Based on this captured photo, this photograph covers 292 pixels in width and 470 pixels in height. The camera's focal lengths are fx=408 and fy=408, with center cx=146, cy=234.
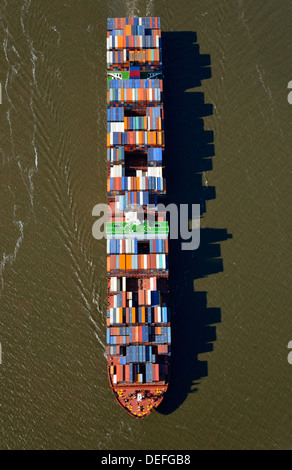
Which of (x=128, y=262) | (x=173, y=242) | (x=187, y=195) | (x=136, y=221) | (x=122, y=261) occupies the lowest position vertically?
(x=128, y=262)

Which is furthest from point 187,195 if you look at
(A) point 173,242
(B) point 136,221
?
(B) point 136,221

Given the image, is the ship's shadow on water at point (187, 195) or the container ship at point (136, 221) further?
the ship's shadow on water at point (187, 195)

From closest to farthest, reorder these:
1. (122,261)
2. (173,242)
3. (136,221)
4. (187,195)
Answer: (122,261), (136,221), (173,242), (187,195)

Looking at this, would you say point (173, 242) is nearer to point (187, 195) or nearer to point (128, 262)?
point (187, 195)

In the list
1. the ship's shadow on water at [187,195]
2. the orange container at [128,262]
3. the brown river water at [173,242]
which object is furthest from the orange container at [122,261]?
the ship's shadow on water at [187,195]

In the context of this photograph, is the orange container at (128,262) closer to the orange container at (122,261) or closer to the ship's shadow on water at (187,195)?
the orange container at (122,261)

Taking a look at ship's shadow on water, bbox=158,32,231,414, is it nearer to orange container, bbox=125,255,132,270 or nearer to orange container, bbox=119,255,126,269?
orange container, bbox=125,255,132,270

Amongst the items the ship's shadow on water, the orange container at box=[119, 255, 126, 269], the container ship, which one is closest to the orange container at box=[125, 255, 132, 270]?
the container ship
